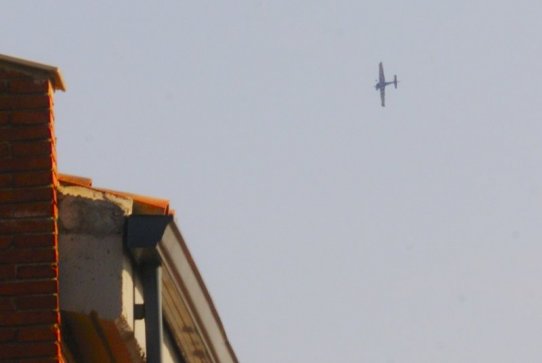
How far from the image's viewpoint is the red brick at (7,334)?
7.21 metres

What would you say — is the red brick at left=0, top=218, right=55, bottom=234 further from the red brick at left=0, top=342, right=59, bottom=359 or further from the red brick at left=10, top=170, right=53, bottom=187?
the red brick at left=0, top=342, right=59, bottom=359

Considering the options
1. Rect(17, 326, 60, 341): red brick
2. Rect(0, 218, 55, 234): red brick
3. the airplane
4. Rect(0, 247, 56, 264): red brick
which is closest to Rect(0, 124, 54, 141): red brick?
Rect(0, 218, 55, 234): red brick

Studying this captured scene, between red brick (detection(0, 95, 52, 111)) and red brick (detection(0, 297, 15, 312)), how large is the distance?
0.93 meters

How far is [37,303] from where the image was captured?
727 centimetres

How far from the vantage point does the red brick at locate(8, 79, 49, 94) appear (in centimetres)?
751

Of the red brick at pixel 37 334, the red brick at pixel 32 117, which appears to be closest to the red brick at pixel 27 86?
the red brick at pixel 32 117

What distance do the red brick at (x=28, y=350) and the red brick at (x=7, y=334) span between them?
0.09 feet

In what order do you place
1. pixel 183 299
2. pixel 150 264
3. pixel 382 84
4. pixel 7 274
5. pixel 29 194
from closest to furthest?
pixel 7 274
pixel 29 194
pixel 150 264
pixel 183 299
pixel 382 84

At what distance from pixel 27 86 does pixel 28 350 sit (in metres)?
1.29

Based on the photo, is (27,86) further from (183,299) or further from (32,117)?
(183,299)

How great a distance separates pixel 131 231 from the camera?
764 cm

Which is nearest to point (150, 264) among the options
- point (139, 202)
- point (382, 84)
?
point (139, 202)

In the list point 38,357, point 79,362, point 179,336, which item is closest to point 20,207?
point 38,357

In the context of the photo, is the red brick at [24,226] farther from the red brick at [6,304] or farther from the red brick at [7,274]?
the red brick at [6,304]
